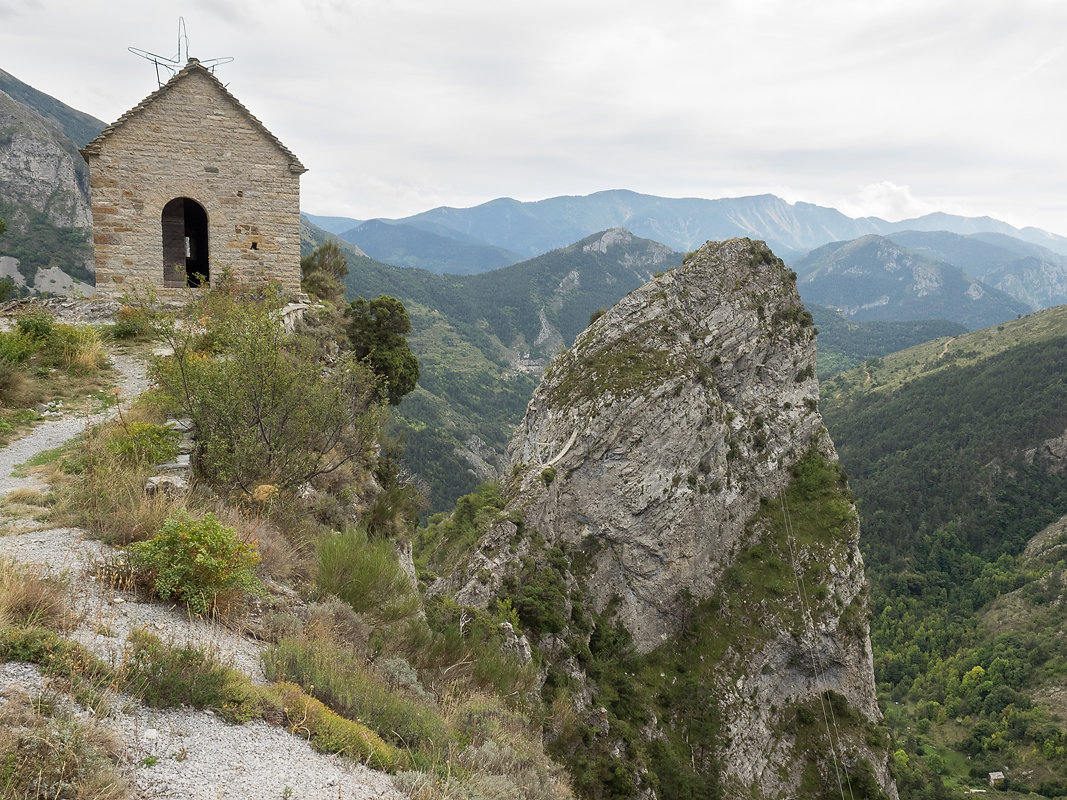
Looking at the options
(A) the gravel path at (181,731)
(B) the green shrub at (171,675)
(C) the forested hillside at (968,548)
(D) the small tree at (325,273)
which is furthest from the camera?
(C) the forested hillside at (968,548)

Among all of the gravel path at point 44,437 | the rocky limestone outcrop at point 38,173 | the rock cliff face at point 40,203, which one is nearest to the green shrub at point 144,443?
the gravel path at point 44,437

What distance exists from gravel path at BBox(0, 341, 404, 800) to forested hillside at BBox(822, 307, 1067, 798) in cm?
6287

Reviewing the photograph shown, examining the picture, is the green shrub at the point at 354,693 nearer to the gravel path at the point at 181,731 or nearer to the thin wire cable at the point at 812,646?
the gravel path at the point at 181,731

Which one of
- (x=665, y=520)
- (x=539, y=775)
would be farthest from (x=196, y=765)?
(x=665, y=520)

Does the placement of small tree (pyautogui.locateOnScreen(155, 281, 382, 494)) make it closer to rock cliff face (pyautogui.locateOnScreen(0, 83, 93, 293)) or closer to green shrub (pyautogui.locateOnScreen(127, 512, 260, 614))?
green shrub (pyautogui.locateOnScreen(127, 512, 260, 614))

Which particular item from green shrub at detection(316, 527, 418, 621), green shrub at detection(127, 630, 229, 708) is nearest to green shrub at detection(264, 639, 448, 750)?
green shrub at detection(127, 630, 229, 708)

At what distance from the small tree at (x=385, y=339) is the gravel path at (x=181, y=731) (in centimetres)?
1309

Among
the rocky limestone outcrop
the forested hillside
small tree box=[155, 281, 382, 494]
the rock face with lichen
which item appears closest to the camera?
small tree box=[155, 281, 382, 494]

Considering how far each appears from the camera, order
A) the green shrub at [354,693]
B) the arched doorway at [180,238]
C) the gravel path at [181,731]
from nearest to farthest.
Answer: the gravel path at [181,731]
the green shrub at [354,693]
the arched doorway at [180,238]

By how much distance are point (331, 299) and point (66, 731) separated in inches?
657

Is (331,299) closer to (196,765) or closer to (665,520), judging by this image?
(196,765)

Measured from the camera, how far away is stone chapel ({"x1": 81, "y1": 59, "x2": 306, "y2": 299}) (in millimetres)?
14492

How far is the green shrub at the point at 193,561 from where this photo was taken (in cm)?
513

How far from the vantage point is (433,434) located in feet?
367
